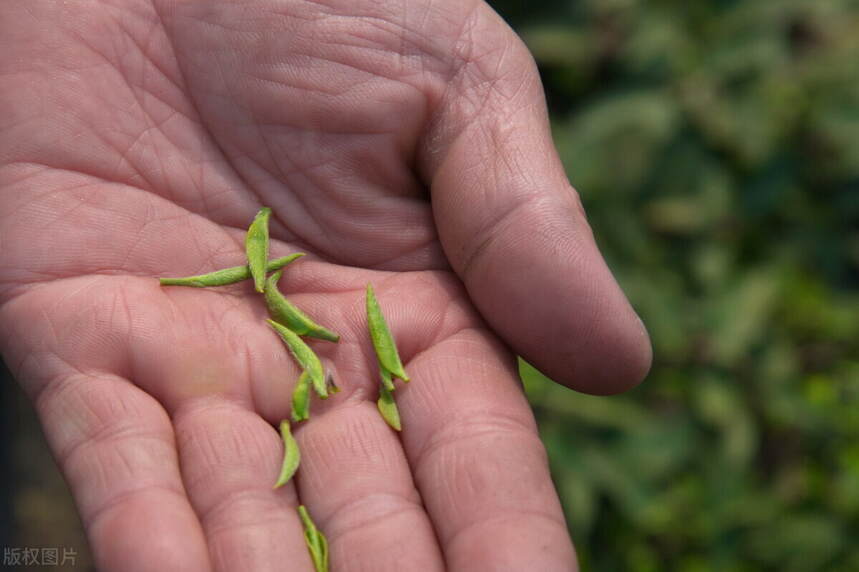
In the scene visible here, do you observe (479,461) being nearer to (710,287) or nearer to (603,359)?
(603,359)

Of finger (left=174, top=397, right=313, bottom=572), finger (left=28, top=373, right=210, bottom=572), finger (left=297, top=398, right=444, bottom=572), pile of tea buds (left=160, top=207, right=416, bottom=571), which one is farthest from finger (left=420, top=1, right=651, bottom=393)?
finger (left=28, top=373, right=210, bottom=572)

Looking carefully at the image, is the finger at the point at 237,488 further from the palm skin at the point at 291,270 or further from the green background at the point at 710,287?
the green background at the point at 710,287

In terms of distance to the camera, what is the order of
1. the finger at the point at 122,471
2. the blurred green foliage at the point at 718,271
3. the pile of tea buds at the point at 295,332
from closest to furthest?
the finger at the point at 122,471
the pile of tea buds at the point at 295,332
the blurred green foliage at the point at 718,271

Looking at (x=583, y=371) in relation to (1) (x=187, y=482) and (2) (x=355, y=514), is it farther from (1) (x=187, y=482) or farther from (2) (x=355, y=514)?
(1) (x=187, y=482)

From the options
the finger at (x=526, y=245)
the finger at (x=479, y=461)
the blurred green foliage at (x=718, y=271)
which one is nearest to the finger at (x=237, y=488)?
the finger at (x=479, y=461)

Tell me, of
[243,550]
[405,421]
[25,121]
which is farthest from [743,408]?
[25,121]
